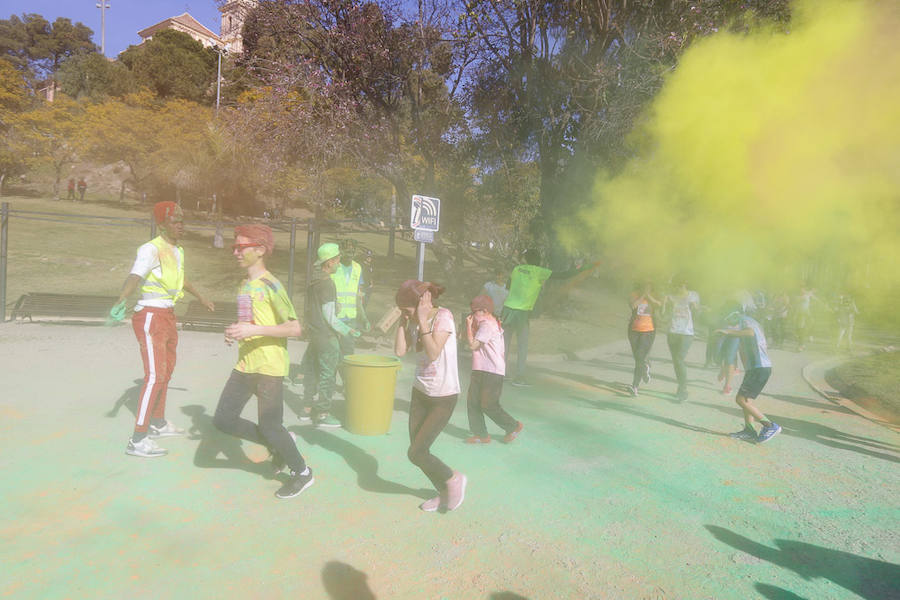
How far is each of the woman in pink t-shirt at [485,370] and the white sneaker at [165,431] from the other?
8.77 feet

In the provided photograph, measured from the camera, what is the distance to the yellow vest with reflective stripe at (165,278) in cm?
454

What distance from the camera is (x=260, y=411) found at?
3885 mm

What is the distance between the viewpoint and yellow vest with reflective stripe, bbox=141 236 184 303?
4539 mm

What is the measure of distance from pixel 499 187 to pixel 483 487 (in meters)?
14.3

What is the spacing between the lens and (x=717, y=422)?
6949 millimetres

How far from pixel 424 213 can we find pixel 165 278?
482 cm

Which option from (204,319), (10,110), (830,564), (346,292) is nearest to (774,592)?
(830,564)

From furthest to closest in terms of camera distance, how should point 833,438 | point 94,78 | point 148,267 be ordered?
point 94,78 < point 833,438 < point 148,267

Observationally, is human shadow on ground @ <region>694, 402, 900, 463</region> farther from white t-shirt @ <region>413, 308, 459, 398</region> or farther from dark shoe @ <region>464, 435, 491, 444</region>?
white t-shirt @ <region>413, 308, 459, 398</region>

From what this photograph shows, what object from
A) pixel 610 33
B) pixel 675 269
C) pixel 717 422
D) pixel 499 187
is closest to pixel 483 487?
pixel 717 422

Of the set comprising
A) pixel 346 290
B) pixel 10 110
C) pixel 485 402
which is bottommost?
pixel 485 402

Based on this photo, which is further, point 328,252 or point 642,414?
point 642,414

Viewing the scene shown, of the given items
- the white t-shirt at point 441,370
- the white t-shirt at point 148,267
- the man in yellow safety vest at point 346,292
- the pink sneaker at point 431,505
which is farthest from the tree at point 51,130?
the pink sneaker at point 431,505

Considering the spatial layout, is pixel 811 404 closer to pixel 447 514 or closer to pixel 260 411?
pixel 447 514
